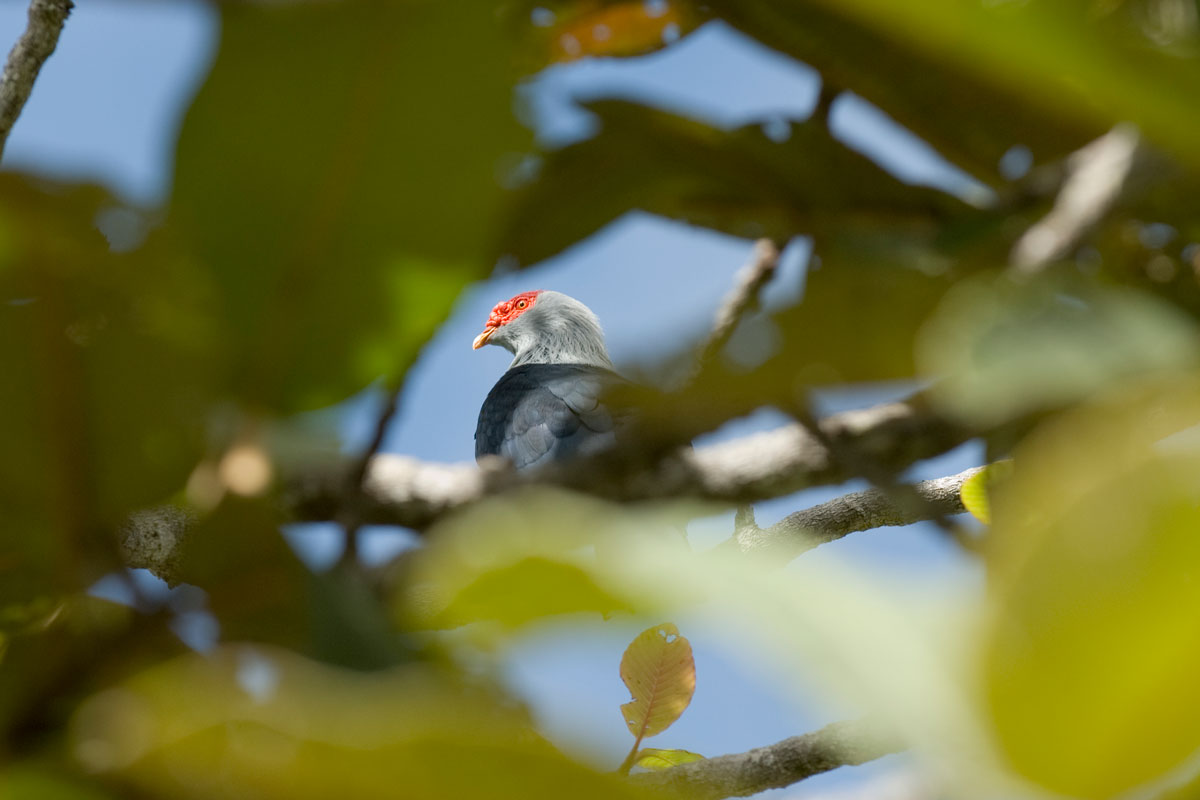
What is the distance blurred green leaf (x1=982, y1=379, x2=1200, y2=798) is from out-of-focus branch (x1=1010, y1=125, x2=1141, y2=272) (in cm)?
25

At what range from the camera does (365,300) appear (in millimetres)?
551

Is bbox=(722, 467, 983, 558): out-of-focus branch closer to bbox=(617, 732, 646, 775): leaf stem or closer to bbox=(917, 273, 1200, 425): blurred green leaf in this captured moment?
bbox=(617, 732, 646, 775): leaf stem

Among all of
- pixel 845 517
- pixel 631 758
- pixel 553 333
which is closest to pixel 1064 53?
pixel 631 758

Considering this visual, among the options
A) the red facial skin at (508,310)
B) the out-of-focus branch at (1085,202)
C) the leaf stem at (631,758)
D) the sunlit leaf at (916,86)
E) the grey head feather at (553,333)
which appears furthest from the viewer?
the red facial skin at (508,310)

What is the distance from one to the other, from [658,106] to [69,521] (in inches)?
20.2

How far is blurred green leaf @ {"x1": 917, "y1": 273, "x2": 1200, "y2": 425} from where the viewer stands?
486 mm

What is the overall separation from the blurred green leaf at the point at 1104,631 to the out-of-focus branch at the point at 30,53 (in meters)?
2.07

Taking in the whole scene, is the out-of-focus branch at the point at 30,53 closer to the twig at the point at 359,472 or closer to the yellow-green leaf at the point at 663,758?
the twig at the point at 359,472

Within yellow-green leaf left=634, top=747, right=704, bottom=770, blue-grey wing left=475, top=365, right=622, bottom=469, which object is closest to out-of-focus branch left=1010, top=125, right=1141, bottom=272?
yellow-green leaf left=634, top=747, right=704, bottom=770

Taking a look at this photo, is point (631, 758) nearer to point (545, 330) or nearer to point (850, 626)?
point (850, 626)

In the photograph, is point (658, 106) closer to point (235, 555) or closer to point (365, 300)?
point (365, 300)

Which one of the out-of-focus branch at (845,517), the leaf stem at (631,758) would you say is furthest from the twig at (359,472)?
the out-of-focus branch at (845,517)

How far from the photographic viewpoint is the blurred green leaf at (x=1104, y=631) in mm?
327

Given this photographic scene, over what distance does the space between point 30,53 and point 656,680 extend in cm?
184
